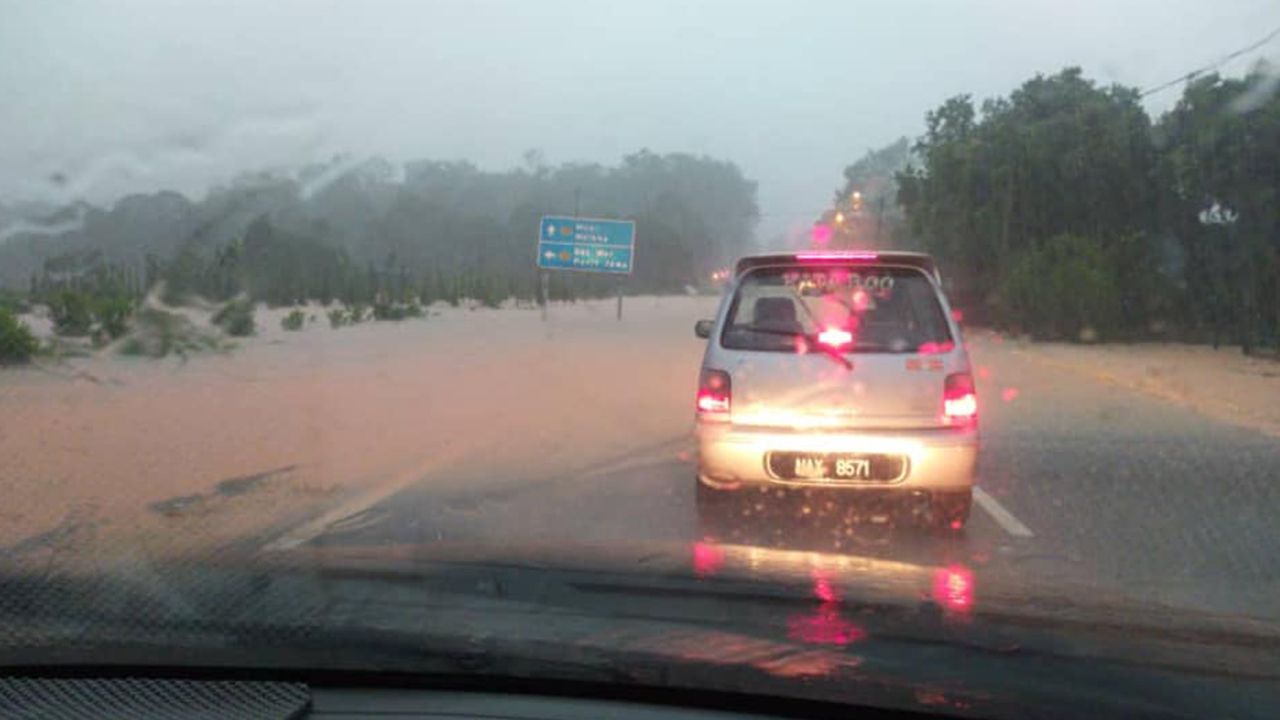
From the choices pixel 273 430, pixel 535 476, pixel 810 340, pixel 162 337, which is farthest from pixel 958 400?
pixel 162 337

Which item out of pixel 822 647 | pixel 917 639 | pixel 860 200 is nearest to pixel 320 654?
pixel 822 647

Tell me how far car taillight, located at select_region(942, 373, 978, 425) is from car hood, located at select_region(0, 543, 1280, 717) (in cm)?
261

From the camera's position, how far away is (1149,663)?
2.69 m

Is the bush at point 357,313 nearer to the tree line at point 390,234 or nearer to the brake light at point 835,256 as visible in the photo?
the tree line at point 390,234

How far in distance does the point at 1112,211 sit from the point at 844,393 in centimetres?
2840

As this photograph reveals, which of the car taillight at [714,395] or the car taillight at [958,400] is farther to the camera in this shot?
the car taillight at [714,395]

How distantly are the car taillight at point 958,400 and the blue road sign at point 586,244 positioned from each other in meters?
25.8

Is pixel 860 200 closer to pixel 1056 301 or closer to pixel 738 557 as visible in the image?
pixel 1056 301

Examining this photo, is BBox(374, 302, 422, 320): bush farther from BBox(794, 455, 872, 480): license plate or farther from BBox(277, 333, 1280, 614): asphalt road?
BBox(794, 455, 872, 480): license plate

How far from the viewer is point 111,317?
747 inches

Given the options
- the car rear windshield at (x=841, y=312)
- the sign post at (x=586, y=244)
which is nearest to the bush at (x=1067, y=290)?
the sign post at (x=586, y=244)

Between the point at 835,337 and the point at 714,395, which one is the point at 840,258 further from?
the point at 714,395

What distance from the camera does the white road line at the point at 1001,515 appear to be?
695 cm

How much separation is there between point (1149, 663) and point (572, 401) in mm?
12072
